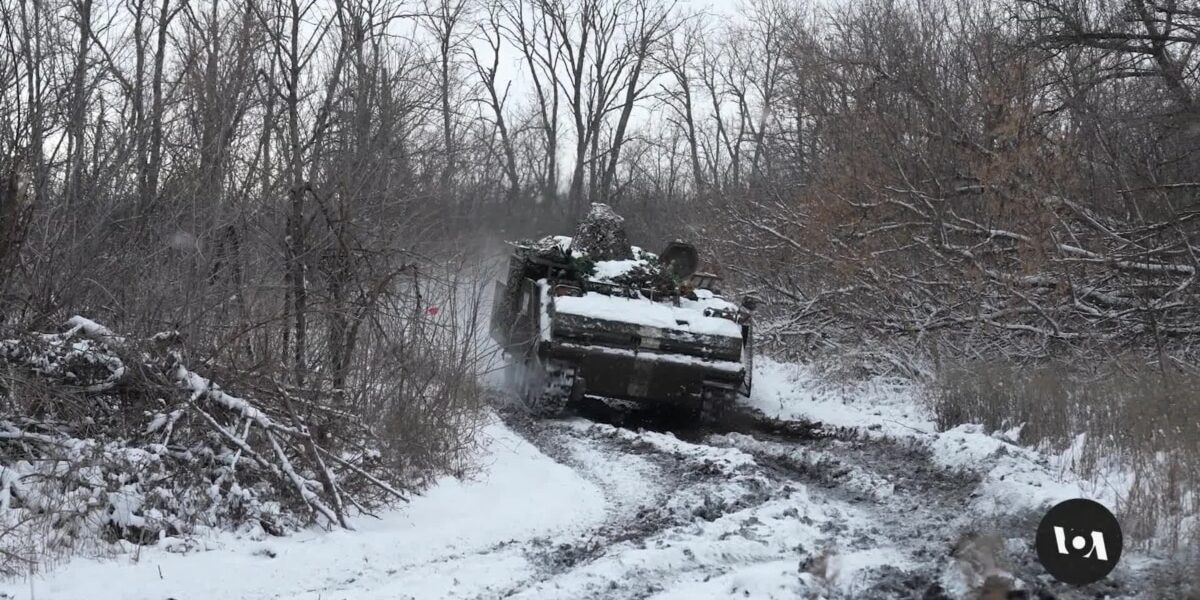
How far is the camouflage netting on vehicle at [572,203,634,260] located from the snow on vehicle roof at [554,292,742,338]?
165 cm

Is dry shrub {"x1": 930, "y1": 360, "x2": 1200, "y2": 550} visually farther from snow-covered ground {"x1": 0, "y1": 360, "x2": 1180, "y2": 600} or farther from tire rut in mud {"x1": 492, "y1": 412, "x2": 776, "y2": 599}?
tire rut in mud {"x1": 492, "y1": 412, "x2": 776, "y2": 599}

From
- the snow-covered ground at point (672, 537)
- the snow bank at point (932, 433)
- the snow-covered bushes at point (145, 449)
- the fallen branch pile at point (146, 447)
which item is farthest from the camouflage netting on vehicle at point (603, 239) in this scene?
the fallen branch pile at point (146, 447)

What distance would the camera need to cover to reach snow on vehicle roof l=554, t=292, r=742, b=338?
11.6 meters

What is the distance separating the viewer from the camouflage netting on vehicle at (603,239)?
1387 centimetres

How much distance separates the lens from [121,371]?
19.3 feet

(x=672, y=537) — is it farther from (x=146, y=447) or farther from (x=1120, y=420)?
(x=1120, y=420)

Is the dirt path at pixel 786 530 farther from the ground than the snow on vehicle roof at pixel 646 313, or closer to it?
closer to it

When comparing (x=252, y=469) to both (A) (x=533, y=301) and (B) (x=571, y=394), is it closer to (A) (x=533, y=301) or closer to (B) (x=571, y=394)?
(B) (x=571, y=394)

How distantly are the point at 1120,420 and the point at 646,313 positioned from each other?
215 inches

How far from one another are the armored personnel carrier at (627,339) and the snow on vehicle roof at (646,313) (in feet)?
0.04

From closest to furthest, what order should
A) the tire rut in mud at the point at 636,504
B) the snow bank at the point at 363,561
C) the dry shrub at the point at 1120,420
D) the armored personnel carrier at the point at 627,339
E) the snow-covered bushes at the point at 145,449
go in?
1. the snow bank at the point at 363,561
2. the snow-covered bushes at the point at 145,449
3. the dry shrub at the point at 1120,420
4. the tire rut in mud at the point at 636,504
5. the armored personnel carrier at the point at 627,339

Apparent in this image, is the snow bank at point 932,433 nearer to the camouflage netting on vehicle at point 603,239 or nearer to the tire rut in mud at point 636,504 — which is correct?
Result: the tire rut in mud at point 636,504

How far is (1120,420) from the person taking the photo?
7.29 metres

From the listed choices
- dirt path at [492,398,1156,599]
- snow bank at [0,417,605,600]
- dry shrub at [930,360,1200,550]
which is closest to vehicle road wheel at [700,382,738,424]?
dirt path at [492,398,1156,599]
